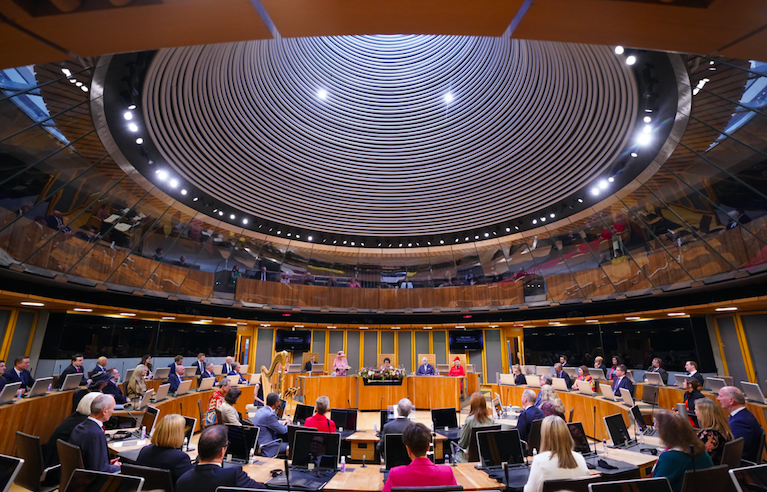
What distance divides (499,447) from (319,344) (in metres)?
13.7

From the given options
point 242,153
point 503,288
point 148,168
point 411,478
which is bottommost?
point 411,478

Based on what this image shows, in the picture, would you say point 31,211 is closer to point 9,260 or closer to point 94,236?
point 9,260

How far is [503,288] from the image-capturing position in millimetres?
14836

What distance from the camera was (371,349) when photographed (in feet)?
58.2

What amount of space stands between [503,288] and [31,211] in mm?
13769

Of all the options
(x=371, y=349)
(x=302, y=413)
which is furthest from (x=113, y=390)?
(x=371, y=349)

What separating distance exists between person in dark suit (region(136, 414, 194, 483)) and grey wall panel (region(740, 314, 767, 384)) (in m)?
12.8

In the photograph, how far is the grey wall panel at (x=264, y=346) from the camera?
663 inches

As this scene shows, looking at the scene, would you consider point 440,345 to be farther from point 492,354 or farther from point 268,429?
point 268,429

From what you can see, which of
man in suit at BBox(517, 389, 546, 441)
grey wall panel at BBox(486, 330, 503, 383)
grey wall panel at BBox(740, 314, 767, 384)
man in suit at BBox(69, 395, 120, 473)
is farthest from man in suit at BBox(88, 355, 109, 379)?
grey wall panel at BBox(740, 314, 767, 384)

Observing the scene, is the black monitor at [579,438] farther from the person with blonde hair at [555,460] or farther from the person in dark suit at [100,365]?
the person in dark suit at [100,365]

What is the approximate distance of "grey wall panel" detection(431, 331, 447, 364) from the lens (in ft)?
57.6

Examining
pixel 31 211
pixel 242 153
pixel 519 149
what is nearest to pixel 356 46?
pixel 242 153

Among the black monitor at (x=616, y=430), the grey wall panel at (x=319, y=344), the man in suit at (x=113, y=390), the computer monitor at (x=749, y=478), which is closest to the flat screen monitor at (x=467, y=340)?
the grey wall panel at (x=319, y=344)
